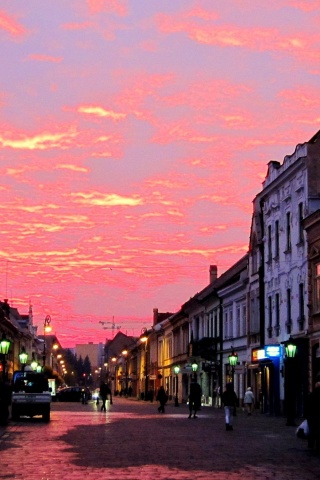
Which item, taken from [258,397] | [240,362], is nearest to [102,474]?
[258,397]

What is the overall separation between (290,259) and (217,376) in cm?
2424

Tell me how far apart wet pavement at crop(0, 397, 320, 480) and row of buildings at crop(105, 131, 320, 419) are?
9.37m

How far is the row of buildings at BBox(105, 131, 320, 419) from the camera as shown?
43719 millimetres

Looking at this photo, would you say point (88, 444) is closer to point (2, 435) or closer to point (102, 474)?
point (2, 435)

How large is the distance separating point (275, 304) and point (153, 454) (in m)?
30.7

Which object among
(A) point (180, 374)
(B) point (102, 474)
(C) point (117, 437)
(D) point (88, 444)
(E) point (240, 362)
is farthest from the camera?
(A) point (180, 374)

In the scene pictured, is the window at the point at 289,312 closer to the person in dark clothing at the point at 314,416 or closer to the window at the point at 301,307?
the window at the point at 301,307

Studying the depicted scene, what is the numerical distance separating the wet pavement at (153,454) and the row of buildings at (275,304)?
369 inches

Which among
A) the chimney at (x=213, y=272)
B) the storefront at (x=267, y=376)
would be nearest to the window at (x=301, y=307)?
the storefront at (x=267, y=376)

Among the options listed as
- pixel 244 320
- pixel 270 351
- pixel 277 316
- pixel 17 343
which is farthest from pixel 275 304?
pixel 17 343

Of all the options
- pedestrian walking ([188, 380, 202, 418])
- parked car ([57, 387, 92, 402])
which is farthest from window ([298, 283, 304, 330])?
parked car ([57, 387, 92, 402])

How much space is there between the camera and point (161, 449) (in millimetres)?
23203

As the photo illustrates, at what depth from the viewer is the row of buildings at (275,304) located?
43.7 m

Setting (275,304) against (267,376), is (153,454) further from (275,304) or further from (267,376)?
(267,376)
